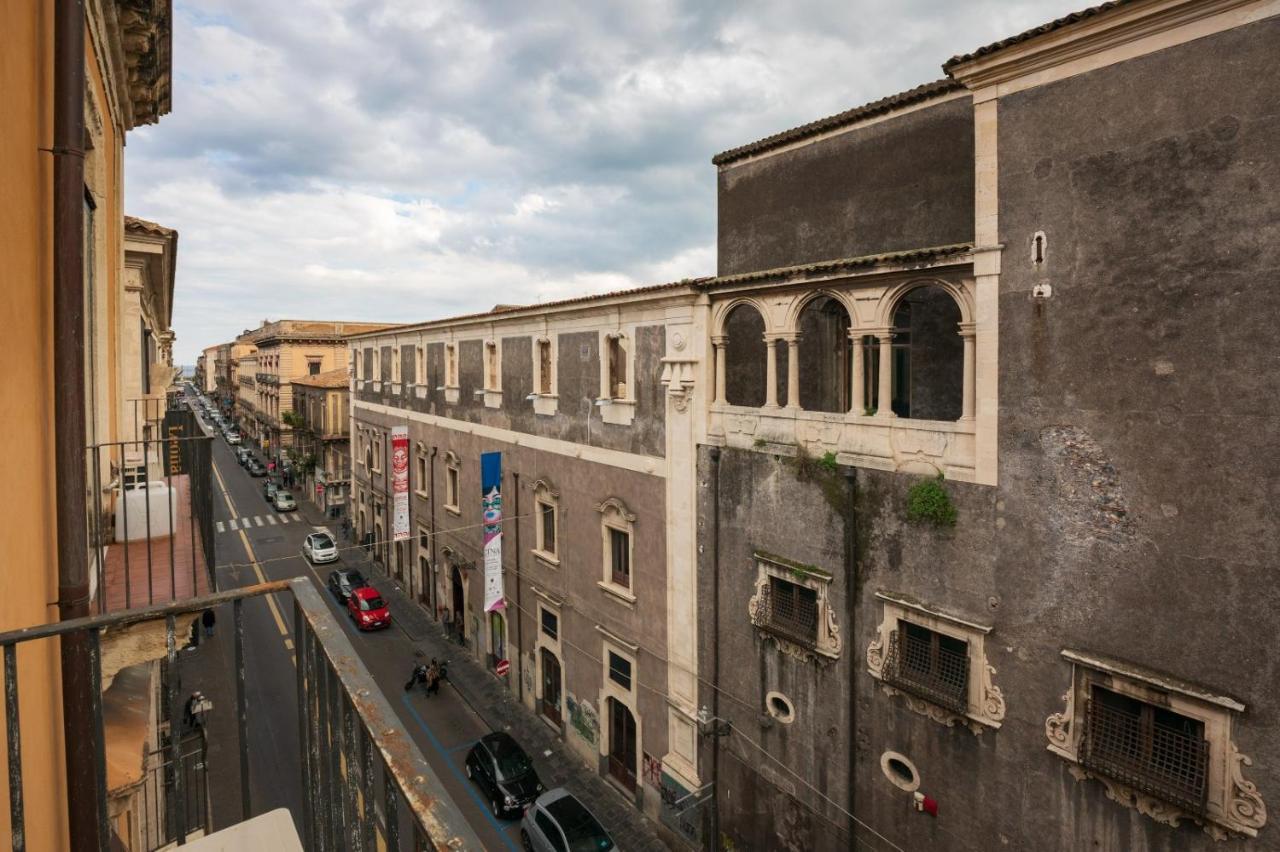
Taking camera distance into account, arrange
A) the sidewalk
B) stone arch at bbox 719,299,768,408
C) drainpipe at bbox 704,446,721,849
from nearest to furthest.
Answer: drainpipe at bbox 704,446,721,849
stone arch at bbox 719,299,768,408
the sidewalk

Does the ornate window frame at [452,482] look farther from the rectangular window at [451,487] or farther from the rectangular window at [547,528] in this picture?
the rectangular window at [547,528]

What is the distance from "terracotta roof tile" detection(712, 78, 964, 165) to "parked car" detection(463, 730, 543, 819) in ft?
50.4

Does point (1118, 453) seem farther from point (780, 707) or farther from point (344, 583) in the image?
point (344, 583)

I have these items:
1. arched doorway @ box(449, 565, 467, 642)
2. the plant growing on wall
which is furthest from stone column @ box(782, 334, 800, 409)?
arched doorway @ box(449, 565, 467, 642)

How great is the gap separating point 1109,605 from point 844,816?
574 centimetres

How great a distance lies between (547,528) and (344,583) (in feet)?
44.0

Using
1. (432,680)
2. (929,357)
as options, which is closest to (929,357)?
(929,357)

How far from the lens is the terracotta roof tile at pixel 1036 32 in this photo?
8.16 metres

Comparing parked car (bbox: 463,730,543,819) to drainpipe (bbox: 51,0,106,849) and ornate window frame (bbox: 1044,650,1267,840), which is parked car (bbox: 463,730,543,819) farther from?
drainpipe (bbox: 51,0,106,849)

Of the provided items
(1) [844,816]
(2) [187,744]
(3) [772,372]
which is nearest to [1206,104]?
(3) [772,372]

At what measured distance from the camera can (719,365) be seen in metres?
13.8

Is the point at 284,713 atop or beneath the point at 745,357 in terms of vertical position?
beneath

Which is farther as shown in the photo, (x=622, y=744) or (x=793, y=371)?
(x=622, y=744)

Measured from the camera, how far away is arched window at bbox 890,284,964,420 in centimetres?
1198
